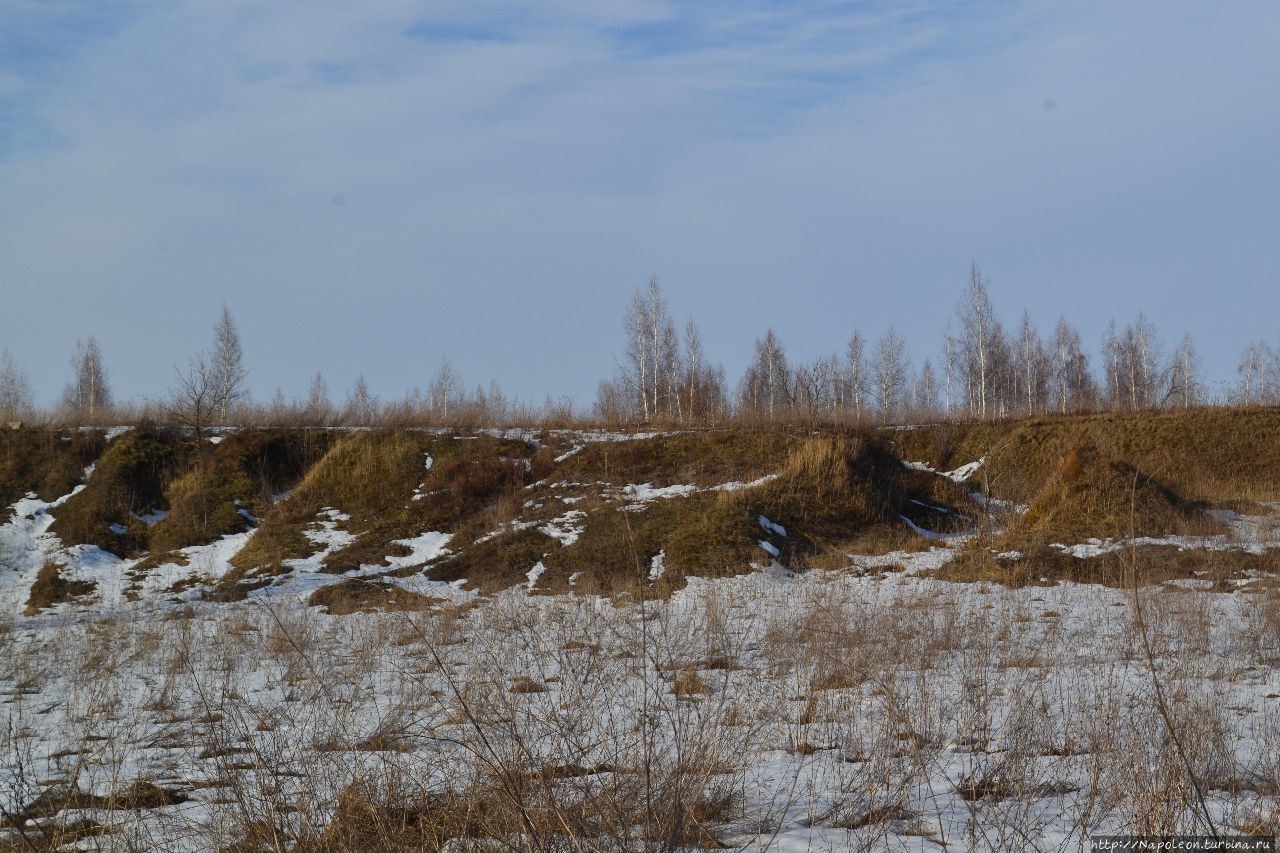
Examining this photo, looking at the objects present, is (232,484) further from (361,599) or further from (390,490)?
(361,599)

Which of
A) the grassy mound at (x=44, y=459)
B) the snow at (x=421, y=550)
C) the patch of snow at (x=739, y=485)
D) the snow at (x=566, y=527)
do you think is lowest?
the snow at (x=421, y=550)

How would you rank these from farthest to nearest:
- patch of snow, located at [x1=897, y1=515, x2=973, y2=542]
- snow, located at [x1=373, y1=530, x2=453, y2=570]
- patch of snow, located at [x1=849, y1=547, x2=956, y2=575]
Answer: snow, located at [x1=373, y1=530, x2=453, y2=570], patch of snow, located at [x1=897, y1=515, x2=973, y2=542], patch of snow, located at [x1=849, y1=547, x2=956, y2=575]

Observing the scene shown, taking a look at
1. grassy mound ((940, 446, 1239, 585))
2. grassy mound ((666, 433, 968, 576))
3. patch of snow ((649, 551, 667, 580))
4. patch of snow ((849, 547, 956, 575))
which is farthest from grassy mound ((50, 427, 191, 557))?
grassy mound ((940, 446, 1239, 585))

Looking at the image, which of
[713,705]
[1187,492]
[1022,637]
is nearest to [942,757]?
[713,705]

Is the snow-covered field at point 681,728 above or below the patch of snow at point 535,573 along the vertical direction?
above

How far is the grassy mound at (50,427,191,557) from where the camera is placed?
21188 millimetres

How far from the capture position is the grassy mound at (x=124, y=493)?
21188mm

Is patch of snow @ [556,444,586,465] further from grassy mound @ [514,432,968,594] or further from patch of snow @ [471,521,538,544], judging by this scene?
patch of snow @ [471,521,538,544]

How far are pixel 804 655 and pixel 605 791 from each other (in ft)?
16.0

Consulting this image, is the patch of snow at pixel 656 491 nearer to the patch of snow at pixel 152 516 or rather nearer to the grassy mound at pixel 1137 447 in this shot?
the grassy mound at pixel 1137 447

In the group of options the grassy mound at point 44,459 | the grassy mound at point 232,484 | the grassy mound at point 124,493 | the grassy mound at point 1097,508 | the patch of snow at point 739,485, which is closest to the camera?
the grassy mound at point 1097,508

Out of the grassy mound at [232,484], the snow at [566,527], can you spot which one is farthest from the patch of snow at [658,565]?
the grassy mound at [232,484]

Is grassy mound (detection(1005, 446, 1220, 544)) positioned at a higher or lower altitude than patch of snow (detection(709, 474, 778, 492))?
lower

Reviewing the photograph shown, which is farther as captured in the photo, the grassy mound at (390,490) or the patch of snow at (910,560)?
the grassy mound at (390,490)
